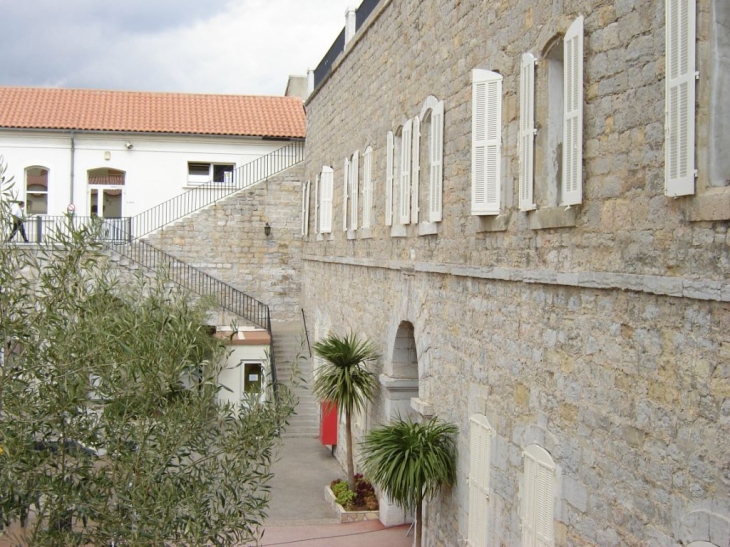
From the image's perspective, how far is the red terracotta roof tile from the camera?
28.4 metres

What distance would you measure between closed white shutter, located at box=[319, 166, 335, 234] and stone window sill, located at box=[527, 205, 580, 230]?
455 inches

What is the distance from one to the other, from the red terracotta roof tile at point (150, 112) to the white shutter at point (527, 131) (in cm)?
2110

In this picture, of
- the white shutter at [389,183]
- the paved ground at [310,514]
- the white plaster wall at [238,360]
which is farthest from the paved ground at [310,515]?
the white shutter at [389,183]

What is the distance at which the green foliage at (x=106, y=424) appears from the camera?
6.38 metres

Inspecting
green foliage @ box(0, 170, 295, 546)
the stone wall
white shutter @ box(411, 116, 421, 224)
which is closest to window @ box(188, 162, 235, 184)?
the stone wall

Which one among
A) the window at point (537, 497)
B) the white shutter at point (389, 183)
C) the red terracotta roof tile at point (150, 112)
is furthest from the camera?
the red terracotta roof tile at point (150, 112)

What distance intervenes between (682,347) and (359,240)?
10.5 metres

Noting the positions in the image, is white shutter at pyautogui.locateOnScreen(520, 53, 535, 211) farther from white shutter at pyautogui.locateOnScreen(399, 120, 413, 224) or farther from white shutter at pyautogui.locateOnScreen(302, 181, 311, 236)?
white shutter at pyautogui.locateOnScreen(302, 181, 311, 236)

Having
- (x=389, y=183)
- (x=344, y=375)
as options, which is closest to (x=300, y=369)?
(x=344, y=375)

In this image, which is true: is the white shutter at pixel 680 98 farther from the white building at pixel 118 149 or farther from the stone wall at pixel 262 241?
the white building at pixel 118 149

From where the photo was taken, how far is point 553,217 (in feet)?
24.0

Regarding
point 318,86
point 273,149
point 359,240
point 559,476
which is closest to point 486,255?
→ point 559,476

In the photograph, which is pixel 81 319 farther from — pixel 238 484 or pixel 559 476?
pixel 559 476

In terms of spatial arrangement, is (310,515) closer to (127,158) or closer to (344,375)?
(344,375)
